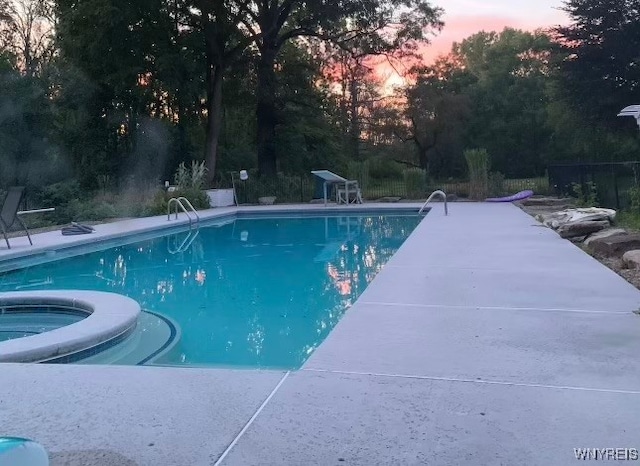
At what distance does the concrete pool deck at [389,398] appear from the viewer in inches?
105

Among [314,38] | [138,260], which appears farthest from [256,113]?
[138,260]

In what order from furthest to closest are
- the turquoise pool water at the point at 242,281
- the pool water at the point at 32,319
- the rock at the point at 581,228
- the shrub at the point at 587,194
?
1. the shrub at the point at 587,194
2. the rock at the point at 581,228
3. the pool water at the point at 32,319
4. the turquoise pool water at the point at 242,281

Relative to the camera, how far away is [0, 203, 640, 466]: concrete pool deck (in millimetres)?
2672

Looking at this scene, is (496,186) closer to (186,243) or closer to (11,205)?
(186,243)

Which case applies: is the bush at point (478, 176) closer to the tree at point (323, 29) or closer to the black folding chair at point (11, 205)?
the tree at point (323, 29)

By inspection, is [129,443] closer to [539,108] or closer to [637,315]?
[637,315]

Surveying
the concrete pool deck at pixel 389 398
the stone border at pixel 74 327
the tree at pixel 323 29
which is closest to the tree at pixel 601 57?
the tree at pixel 323 29

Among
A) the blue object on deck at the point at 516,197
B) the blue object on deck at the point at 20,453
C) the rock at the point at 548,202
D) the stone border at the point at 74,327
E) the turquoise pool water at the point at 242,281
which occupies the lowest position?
the turquoise pool water at the point at 242,281

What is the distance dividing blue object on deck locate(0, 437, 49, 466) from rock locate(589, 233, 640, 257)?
22.7ft

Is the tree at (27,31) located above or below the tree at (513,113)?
above

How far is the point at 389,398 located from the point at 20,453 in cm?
178

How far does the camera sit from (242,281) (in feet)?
27.4

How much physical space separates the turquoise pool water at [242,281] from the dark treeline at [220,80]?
7134 mm

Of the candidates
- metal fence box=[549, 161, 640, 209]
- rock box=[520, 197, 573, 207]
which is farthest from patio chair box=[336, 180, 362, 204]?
metal fence box=[549, 161, 640, 209]
